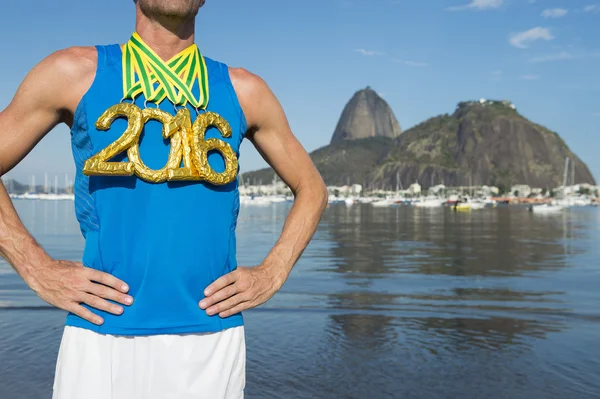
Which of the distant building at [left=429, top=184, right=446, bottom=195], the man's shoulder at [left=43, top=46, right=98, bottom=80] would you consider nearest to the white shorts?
the man's shoulder at [left=43, top=46, right=98, bottom=80]

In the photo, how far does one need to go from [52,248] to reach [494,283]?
1488cm

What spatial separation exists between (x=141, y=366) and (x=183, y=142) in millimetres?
697

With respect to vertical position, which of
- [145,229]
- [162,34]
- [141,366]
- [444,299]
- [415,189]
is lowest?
[444,299]

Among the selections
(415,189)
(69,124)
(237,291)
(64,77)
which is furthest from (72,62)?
(415,189)

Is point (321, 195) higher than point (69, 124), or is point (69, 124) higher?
point (69, 124)

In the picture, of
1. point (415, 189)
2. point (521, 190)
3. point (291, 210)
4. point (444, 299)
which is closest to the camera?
point (291, 210)

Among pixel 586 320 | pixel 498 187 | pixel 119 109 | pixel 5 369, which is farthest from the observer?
pixel 498 187

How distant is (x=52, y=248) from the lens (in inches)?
858

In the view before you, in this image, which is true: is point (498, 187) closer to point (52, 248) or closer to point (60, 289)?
point (52, 248)

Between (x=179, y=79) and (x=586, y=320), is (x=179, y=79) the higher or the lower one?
the higher one

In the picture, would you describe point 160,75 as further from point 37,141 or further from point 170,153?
point 37,141

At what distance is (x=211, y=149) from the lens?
205 cm

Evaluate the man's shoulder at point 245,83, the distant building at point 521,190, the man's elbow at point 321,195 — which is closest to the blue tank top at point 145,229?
the man's shoulder at point 245,83

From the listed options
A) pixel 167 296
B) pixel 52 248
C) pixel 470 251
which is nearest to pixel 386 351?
pixel 167 296
